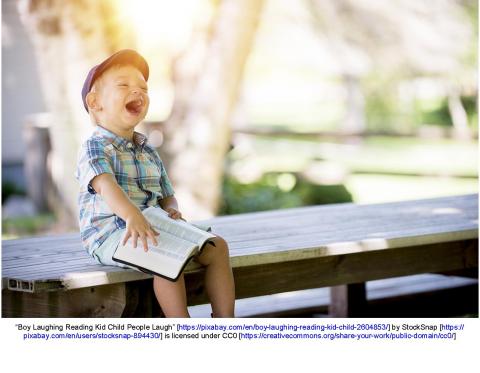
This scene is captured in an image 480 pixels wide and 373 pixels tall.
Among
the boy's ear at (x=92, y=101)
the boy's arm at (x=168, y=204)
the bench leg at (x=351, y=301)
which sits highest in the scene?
the boy's ear at (x=92, y=101)

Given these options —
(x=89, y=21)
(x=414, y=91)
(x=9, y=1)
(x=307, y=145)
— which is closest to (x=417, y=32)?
(x=307, y=145)

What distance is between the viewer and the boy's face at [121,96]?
10.4 feet

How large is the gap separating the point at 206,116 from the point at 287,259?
16.8 ft

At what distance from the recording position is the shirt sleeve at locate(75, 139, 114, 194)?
3.04 meters

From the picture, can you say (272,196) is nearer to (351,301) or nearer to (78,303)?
(351,301)

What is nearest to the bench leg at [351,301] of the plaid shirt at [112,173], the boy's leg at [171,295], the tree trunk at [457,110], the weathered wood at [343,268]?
the weathered wood at [343,268]

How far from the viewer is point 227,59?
8234mm

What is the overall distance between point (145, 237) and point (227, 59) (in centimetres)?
549

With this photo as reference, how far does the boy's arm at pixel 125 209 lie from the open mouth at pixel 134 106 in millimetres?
280

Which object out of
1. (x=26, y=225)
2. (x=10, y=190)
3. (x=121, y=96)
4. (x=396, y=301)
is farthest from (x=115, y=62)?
(x=10, y=190)

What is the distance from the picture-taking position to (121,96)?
10.3ft

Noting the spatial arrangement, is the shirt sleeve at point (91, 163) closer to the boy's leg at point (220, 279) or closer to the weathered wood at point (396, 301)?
the boy's leg at point (220, 279)

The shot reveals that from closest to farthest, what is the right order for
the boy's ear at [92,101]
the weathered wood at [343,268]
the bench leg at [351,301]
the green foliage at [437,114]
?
the boy's ear at [92,101] < the weathered wood at [343,268] < the bench leg at [351,301] < the green foliage at [437,114]

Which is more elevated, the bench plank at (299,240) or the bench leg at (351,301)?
the bench plank at (299,240)
